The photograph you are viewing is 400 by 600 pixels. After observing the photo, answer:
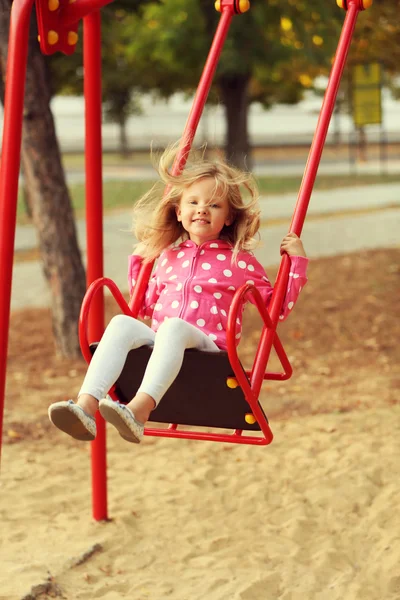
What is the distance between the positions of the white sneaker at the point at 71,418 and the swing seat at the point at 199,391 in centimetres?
32

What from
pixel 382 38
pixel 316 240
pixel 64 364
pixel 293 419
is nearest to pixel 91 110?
pixel 293 419

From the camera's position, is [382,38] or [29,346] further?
[382,38]

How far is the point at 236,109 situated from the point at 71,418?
55.1 feet

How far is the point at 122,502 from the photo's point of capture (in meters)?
4.81

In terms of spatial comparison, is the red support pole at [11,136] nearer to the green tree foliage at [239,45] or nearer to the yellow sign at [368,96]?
the green tree foliage at [239,45]

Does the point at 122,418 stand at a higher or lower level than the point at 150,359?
lower

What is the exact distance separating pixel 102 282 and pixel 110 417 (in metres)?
0.52

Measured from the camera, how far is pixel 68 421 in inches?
114

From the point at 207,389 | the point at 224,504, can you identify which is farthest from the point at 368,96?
the point at 207,389

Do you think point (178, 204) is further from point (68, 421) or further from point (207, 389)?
point (68, 421)

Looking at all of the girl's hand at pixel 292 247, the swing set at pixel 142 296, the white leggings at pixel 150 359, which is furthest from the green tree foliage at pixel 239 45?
the white leggings at pixel 150 359

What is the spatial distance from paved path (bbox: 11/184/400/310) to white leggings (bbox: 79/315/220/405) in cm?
605

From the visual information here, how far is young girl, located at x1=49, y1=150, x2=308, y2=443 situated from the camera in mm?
3006

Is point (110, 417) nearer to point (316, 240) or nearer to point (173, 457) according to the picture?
point (173, 457)
